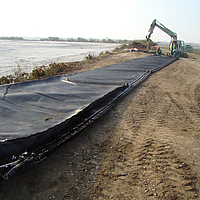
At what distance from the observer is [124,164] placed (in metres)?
2.42

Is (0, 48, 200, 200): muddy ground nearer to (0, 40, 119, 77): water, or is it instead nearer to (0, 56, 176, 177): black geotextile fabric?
(0, 56, 176, 177): black geotextile fabric

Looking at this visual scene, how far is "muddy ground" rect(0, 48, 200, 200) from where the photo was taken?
1.97 m

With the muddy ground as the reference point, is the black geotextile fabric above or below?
above

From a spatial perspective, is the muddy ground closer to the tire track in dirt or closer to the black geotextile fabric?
the tire track in dirt

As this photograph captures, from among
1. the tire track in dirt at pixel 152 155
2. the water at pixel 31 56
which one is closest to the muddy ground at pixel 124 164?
the tire track in dirt at pixel 152 155

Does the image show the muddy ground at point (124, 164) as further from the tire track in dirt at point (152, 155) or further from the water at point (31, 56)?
the water at point (31, 56)

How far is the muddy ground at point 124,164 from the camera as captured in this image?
197cm

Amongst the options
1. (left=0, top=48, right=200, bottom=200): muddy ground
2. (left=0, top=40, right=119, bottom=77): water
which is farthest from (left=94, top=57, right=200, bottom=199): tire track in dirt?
(left=0, top=40, right=119, bottom=77): water

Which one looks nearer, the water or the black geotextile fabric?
the black geotextile fabric

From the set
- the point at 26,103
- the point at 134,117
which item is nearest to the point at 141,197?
the point at 134,117

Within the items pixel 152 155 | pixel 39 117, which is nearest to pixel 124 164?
pixel 152 155

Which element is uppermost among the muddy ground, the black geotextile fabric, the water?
the water

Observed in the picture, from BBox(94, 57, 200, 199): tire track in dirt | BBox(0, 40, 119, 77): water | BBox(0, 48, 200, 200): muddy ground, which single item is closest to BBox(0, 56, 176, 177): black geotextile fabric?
BBox(0, 48, 200, 200): muddy ground

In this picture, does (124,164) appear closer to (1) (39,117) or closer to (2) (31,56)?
(1) (39,117)
